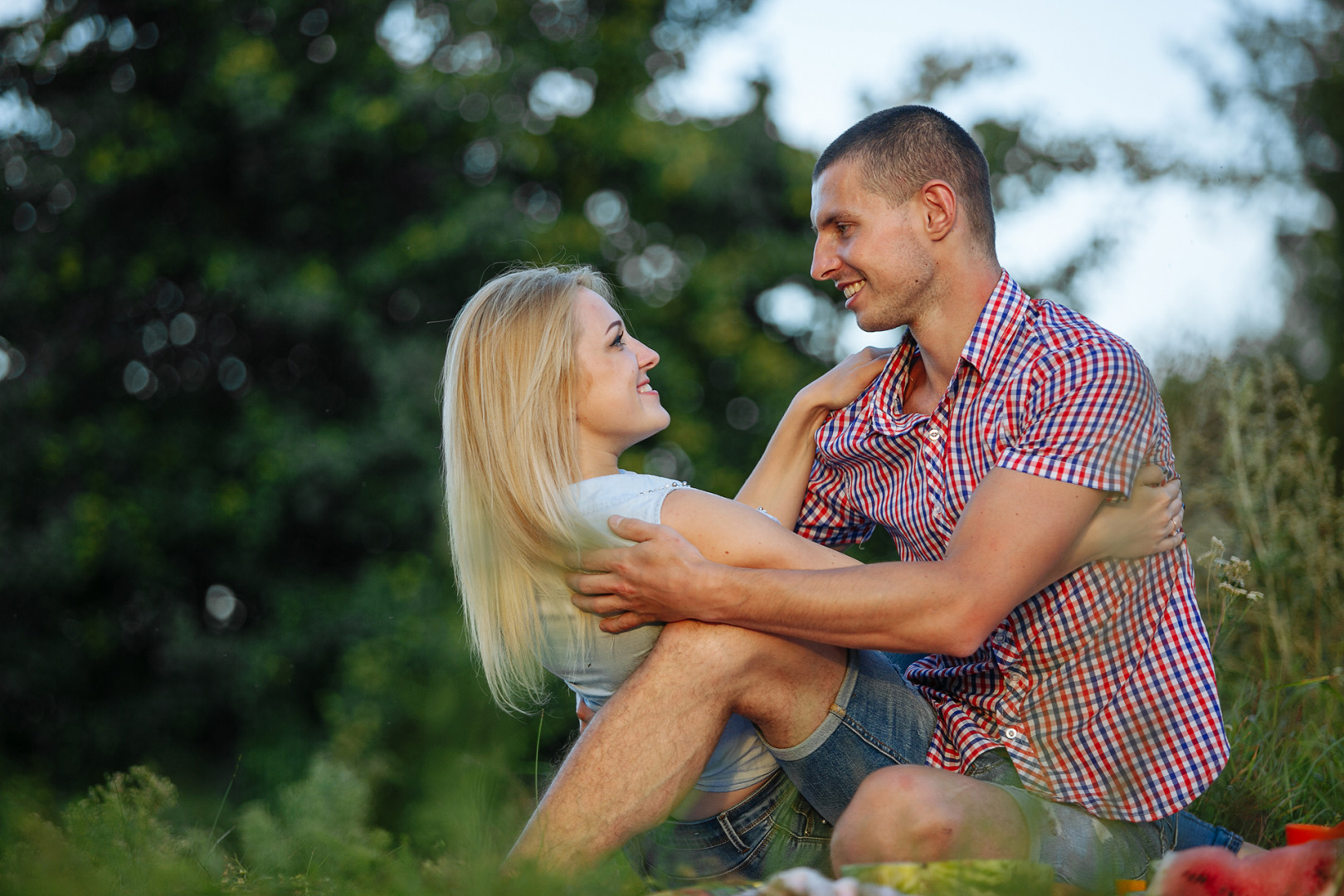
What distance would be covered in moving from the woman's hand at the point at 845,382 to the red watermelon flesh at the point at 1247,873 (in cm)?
141

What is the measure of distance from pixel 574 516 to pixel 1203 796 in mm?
1716

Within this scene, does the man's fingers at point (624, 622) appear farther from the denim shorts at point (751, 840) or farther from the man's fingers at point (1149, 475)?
the man's fingers at point (1149, 475)

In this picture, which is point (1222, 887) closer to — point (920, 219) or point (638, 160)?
point (920, 219)

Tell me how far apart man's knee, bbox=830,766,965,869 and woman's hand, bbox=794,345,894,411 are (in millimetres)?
1125

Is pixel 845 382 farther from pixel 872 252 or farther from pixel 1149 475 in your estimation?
pixel 1149 475

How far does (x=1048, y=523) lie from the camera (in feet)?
6.56

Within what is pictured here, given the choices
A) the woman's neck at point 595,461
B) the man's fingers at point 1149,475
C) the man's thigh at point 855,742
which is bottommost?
the man's thigh at point 855,742

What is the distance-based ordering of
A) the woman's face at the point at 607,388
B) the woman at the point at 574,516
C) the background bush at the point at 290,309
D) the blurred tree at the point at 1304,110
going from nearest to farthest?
the woman at the point at 574,516
the woman's face at the point at 607,388
the background bush at the point at 290,309
the blurred tree at the point at 1304,110

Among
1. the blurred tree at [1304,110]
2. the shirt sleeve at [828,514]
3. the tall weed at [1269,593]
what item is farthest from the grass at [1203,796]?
the blurred tree at [1304,110]

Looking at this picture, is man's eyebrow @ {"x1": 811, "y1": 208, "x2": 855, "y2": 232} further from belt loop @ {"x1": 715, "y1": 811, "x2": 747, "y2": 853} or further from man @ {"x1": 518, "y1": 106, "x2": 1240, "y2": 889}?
belt loop @ {"x1": 715, "y1": 811, "x2": 747, "y2": 853}

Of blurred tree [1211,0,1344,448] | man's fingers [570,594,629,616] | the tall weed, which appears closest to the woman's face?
man's fingers [570,594,629,616]

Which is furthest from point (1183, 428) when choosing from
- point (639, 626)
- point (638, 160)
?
point (638, 160)

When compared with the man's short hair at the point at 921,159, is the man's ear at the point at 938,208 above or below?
below

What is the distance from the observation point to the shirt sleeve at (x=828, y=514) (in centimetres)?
279
